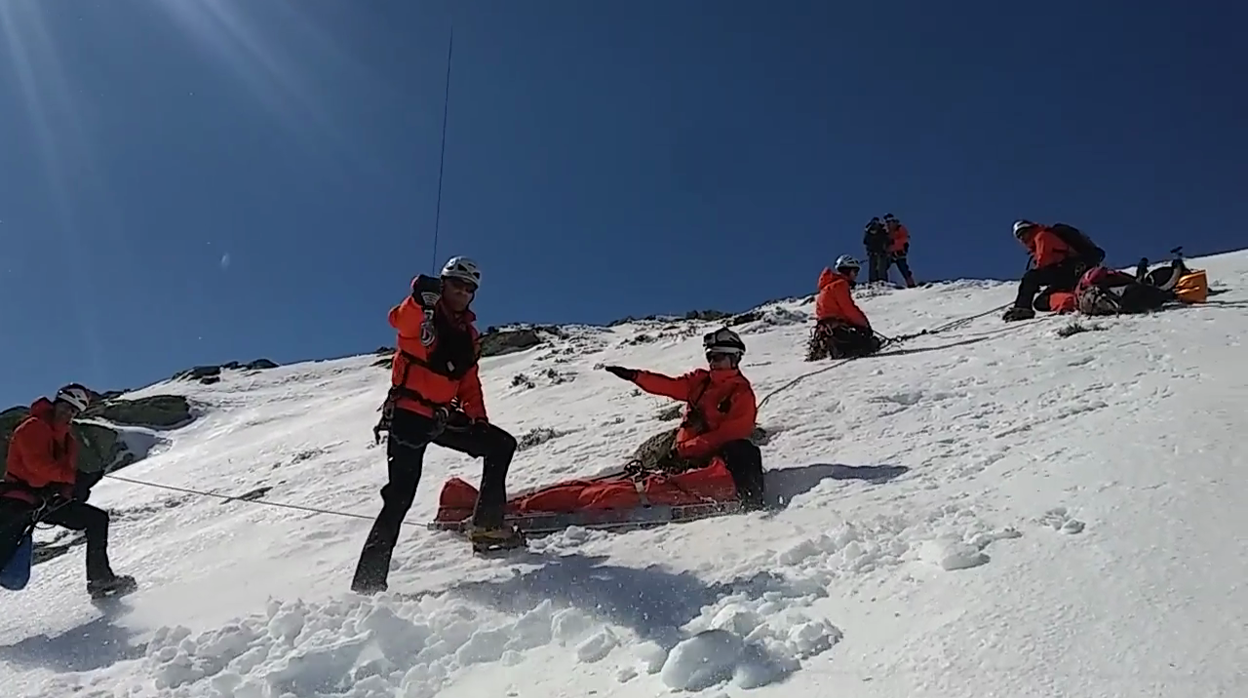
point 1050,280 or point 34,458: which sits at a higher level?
point 1050,280

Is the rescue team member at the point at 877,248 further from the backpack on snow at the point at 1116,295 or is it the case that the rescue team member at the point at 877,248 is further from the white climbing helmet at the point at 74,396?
the white climbing helmet at the point at 74,396

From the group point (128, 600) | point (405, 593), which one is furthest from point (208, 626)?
point (128, 600)

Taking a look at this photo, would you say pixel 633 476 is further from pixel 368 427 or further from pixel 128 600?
pixel 368 427

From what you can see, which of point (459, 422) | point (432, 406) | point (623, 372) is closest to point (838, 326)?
point (623, 372)

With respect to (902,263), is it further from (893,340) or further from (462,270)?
(462,270)

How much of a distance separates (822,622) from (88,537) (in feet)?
19.1

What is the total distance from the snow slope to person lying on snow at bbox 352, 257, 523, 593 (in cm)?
31

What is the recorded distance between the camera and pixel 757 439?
293 inches

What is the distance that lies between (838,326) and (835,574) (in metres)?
7.17

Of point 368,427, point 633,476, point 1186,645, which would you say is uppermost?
point 368,427

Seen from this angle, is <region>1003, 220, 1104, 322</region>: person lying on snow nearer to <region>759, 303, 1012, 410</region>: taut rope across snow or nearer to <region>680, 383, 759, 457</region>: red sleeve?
<region>759, 303, 1012, 410</region>: taut rope across snow

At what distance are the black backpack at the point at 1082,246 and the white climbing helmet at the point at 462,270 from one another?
876cm

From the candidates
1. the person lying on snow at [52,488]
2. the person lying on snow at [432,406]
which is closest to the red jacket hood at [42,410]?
the person lying on snow at [52,488]

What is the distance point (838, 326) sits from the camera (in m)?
10.7
